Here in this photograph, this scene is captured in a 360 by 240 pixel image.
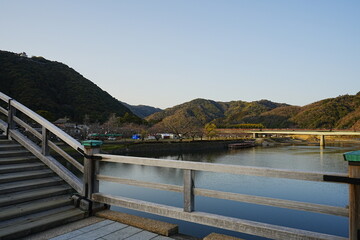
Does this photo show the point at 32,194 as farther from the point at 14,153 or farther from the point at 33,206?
the point at 14,153

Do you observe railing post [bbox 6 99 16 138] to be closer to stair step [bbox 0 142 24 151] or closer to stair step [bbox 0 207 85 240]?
stair step [bbox 0 142 24 151]

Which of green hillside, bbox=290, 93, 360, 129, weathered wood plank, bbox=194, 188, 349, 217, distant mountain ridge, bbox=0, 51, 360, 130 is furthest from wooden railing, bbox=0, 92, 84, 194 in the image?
green hillside, bbox=290, 93, 360, 129

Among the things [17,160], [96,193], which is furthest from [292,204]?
[17,160]

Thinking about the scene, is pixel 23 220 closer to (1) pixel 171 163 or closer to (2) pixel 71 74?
(1) pixel 171 163

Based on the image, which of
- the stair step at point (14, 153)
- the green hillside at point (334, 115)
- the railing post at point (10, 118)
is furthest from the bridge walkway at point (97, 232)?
→ the green hillside at point (334, 115)

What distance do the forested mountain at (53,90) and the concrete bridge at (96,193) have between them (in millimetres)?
55855

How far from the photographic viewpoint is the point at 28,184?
4.05 meters

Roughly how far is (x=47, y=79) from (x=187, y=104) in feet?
335

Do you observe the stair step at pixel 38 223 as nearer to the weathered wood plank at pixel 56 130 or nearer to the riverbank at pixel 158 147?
the weathered wood plank at pixel 56 130

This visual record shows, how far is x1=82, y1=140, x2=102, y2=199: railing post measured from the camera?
153 inches

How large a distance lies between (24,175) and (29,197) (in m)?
0.62

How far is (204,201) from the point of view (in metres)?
11.4

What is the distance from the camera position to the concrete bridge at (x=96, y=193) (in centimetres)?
243

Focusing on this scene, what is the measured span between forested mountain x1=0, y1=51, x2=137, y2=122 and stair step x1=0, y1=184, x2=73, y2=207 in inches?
2222
